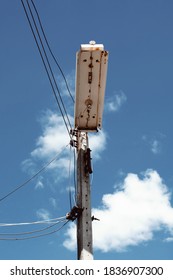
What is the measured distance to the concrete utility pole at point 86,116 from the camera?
605 cm

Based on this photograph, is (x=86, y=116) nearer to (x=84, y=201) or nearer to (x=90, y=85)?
(x=90, y=85)

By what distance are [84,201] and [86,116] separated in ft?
5.09

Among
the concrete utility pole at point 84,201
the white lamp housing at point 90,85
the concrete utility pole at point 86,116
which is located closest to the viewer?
the concrete utility pole at point 84,201

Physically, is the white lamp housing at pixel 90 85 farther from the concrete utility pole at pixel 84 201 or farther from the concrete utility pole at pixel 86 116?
the concrete utility pole at pixel 84 201

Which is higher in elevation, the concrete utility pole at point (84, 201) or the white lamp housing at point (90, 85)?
the white lamp housing at point (90, 85)

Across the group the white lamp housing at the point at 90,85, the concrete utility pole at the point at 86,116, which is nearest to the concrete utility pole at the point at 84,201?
the concrete utility pole at the point at 86,116

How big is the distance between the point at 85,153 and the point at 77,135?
0.50 metres

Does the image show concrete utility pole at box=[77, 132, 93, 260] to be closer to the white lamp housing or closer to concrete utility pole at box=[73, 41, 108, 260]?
concrete utility pole at box=[73, 41, 108, 260]

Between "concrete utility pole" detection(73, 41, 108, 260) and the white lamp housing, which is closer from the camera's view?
"concrete utility pole" detection(73, 41, 108, 260)

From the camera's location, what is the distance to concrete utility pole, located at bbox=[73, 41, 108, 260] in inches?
238

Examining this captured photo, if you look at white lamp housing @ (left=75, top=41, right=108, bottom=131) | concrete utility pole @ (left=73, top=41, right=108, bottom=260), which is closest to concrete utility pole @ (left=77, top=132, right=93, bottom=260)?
concrete utility pole @ (left=73, top=41, right=108, bottom=260)

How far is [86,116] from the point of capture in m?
7.14

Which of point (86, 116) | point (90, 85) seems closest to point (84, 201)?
point (86, 116)
